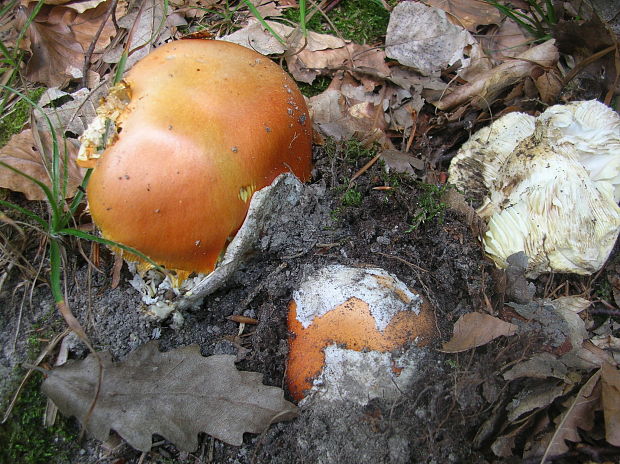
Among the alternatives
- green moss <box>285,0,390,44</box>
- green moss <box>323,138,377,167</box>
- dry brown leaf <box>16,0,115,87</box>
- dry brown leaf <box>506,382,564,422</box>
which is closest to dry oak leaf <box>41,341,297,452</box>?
dry brown leaf <box>506,382,564,422</box>

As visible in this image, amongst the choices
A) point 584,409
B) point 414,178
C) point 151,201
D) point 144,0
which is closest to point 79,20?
point 144,0

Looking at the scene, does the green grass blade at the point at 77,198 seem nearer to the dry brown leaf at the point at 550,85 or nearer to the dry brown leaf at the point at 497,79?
the dry brown leaf at the point at 497,79

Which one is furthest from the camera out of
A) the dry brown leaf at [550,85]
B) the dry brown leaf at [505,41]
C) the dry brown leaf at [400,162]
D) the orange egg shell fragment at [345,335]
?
the dry brown leaf at [505,41]

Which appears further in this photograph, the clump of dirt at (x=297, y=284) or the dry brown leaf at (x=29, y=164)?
the dry brown leaf at (x=29, y=164)

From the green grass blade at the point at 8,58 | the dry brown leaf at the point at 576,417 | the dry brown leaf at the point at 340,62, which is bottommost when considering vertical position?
the dry brown leaf at the point at 576,417

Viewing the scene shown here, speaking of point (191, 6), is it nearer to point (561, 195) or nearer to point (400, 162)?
point (400, 162)

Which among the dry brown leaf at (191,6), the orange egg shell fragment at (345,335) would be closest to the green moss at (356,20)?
the dry brown leaf at (191,6)

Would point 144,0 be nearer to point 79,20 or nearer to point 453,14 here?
point 79,20
